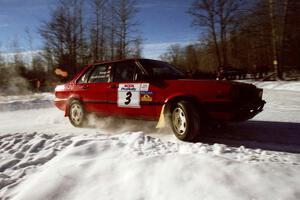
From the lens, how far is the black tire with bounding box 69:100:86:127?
6.45m

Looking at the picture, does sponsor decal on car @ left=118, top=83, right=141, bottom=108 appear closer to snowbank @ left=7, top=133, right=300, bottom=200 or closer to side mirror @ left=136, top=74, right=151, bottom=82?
side mirror @ left=136, top=74, right=151, bottom=82

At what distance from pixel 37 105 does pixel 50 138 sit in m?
7.34

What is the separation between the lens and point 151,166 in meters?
3.45

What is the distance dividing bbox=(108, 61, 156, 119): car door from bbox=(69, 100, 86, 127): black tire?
98cm

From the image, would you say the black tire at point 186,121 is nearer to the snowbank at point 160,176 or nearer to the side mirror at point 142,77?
the snowbank at point 160,176

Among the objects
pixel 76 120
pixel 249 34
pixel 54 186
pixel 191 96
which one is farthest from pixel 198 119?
pixel 249 34

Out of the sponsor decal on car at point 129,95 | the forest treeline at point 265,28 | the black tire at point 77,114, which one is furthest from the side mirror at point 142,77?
the forest treeline at point 265,28

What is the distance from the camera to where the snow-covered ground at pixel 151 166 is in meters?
2.88

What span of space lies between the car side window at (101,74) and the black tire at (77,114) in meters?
0.64

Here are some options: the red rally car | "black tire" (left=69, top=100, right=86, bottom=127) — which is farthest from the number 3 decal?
"black tire" (left=69, top=100, right=86, bottom=127)

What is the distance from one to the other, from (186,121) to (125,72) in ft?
5.86

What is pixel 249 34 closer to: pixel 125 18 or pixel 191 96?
pixel 125 18

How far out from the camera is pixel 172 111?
16.1ft

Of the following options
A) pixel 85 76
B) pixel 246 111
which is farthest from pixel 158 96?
pixel 85 76
